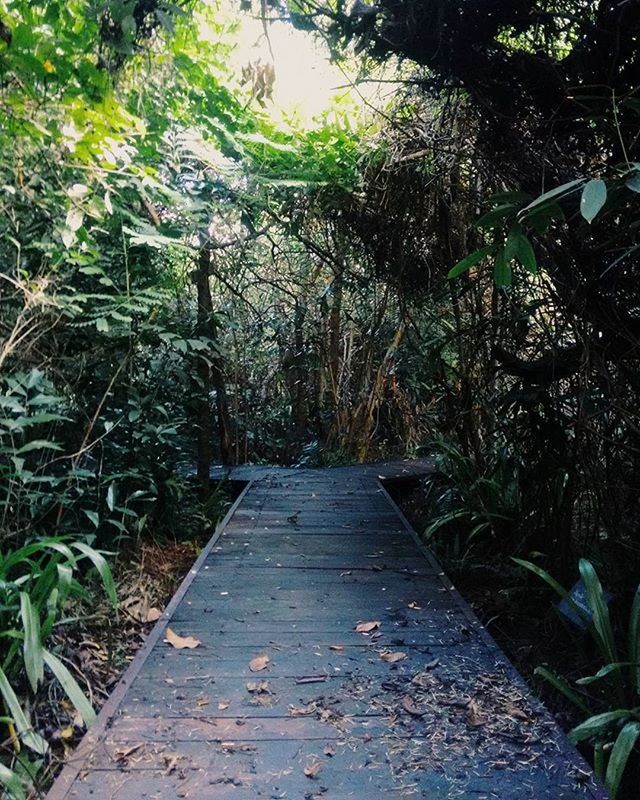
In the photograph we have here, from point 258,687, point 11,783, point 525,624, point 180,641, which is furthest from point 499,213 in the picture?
point 525,624

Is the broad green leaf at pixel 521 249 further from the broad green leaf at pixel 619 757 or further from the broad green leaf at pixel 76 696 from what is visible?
the broad green leaf at pixel 76 696

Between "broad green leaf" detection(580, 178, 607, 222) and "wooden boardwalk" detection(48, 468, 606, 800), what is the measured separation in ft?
5.17

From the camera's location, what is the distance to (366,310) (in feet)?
26.3

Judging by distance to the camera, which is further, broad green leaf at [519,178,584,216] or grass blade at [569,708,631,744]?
grass blade at [569,708,631,744]

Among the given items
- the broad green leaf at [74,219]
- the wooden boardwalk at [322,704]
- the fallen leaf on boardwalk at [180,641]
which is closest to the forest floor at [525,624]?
the wooden boardwalk at [322,704]

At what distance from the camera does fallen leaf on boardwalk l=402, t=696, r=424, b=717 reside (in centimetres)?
219

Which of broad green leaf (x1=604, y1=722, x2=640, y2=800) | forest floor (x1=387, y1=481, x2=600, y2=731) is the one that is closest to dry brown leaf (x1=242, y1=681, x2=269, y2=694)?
broad green leaf (x1=604, y1=722, x2=640, y2=800)

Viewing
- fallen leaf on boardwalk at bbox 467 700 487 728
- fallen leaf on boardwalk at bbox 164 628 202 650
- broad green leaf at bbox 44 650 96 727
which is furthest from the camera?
fallen leaf on boardwalk at bbox 164 628 202 650

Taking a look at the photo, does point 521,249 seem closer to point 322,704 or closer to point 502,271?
point 502,271

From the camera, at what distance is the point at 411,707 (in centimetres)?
223

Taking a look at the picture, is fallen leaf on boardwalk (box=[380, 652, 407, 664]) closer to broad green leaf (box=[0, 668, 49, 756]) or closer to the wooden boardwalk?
the wooden boardwalk

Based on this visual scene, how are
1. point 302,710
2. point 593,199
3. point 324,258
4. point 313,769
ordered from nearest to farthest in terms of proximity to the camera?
point 593,199, point 313,769, point 302,710, point 324,258

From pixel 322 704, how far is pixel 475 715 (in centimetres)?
53

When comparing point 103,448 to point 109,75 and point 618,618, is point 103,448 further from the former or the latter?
point 618,618
